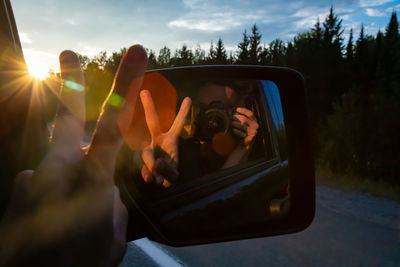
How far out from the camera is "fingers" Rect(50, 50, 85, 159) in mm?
950

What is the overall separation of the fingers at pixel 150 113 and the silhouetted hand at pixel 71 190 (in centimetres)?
72

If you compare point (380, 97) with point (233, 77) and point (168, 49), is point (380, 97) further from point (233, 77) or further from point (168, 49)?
point (168, 49)

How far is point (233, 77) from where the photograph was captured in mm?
1984

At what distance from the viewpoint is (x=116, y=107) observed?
873 mm

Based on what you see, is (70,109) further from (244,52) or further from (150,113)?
(244,52)

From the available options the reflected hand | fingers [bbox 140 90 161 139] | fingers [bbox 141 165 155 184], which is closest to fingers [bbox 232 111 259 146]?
the reflected hand

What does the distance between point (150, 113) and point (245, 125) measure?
70cm

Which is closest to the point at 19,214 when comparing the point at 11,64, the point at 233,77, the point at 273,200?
the point at 11,64

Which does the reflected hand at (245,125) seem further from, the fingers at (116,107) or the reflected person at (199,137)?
the fingers at (116,107)

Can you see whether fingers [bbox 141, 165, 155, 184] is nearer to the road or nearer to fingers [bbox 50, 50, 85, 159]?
fingers [bbox 50, 50, 85, 159]

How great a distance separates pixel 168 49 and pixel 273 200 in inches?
3682

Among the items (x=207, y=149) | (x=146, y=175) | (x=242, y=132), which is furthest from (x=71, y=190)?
(x=242, y=132)

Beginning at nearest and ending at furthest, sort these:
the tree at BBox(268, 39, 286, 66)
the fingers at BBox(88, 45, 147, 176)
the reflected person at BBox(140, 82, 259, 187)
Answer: the fingers at BBox(88, 45, 147, 176), the reflected person at BBox(140, 82, 259, 187), the tree at BBox(268, 39, 286, 66)

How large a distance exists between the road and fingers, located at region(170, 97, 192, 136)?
9.14 ft
